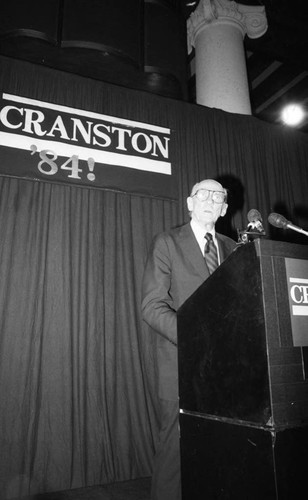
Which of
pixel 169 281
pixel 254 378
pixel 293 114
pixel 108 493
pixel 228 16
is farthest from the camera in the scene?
pixel 293 114

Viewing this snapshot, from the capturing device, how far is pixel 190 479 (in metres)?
1.04

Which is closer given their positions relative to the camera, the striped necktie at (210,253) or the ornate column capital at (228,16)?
the striped necktie at (210,253)

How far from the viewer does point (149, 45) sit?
3438 mm

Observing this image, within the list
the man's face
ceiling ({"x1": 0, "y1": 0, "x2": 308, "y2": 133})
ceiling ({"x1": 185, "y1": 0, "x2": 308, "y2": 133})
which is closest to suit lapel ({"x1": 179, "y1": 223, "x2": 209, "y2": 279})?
the man's face

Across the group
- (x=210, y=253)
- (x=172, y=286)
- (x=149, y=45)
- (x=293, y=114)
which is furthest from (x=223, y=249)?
(x=293, y=114)

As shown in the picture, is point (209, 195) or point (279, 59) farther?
point (279, 59)

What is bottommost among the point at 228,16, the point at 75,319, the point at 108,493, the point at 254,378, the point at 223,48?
the point at 108,493

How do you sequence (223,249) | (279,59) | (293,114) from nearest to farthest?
(223,249)
(279,59)
(293,114)

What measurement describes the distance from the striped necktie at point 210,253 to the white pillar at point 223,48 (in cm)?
243

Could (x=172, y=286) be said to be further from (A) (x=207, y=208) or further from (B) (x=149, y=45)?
(B) (x=149, y=45)

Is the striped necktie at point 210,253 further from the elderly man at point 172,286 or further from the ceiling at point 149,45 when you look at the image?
the ceiling at point 149,45

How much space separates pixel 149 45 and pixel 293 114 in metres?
4.12

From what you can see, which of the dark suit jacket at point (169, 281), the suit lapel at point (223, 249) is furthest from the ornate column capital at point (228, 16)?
the dark suit jacket at point (169, 281)

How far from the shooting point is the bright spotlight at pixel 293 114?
6.55m
